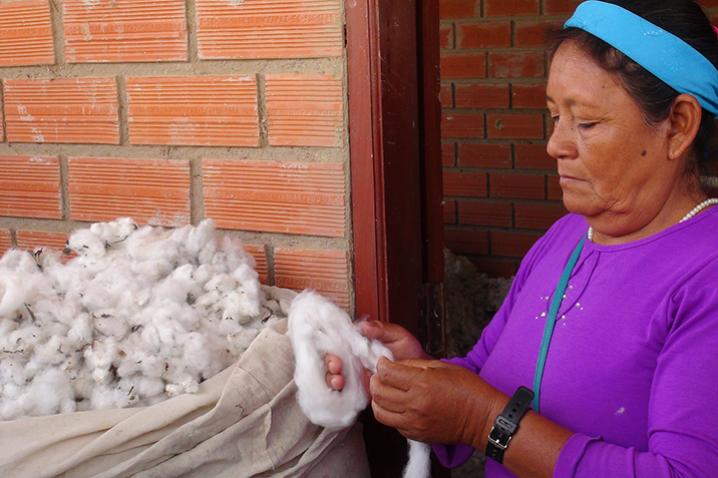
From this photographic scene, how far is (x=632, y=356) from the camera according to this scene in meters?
1.44

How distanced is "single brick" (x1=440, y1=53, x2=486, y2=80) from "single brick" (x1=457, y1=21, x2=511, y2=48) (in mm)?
51

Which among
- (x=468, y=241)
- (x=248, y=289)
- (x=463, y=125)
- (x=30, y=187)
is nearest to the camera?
(x=248, y=289)

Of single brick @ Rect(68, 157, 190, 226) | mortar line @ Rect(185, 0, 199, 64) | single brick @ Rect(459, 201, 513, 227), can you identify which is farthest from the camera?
single brick @ Rect(459, 201, 513, 227)

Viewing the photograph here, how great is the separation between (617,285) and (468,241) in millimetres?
2766

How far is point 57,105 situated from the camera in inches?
88.4

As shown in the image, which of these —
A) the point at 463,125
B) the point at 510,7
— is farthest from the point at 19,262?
the point at 510,7

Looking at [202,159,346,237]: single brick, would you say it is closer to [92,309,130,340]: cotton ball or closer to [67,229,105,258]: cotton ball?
[67,229,105,258]: cotton ball

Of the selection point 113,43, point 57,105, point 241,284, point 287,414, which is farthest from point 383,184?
point 57,105

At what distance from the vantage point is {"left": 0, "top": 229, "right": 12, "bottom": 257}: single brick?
240 cm

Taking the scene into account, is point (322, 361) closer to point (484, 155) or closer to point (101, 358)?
point (101, 358)

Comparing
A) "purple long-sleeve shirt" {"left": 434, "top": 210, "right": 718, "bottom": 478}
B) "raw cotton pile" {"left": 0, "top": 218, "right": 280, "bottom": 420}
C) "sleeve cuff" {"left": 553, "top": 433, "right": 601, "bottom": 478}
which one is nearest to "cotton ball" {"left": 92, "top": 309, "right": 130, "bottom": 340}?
"raw cotton pile" {"left": 0, "top": 218, "right": 280, "bottom": 420}

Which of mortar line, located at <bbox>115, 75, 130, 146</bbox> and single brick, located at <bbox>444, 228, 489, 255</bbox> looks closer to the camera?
mortar line, located at <bbox>115, 75, 130, 146</bbox>

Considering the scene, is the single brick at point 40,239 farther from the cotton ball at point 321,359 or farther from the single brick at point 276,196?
the cotton ball at point 321,359

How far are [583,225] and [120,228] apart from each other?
103 centimetres
